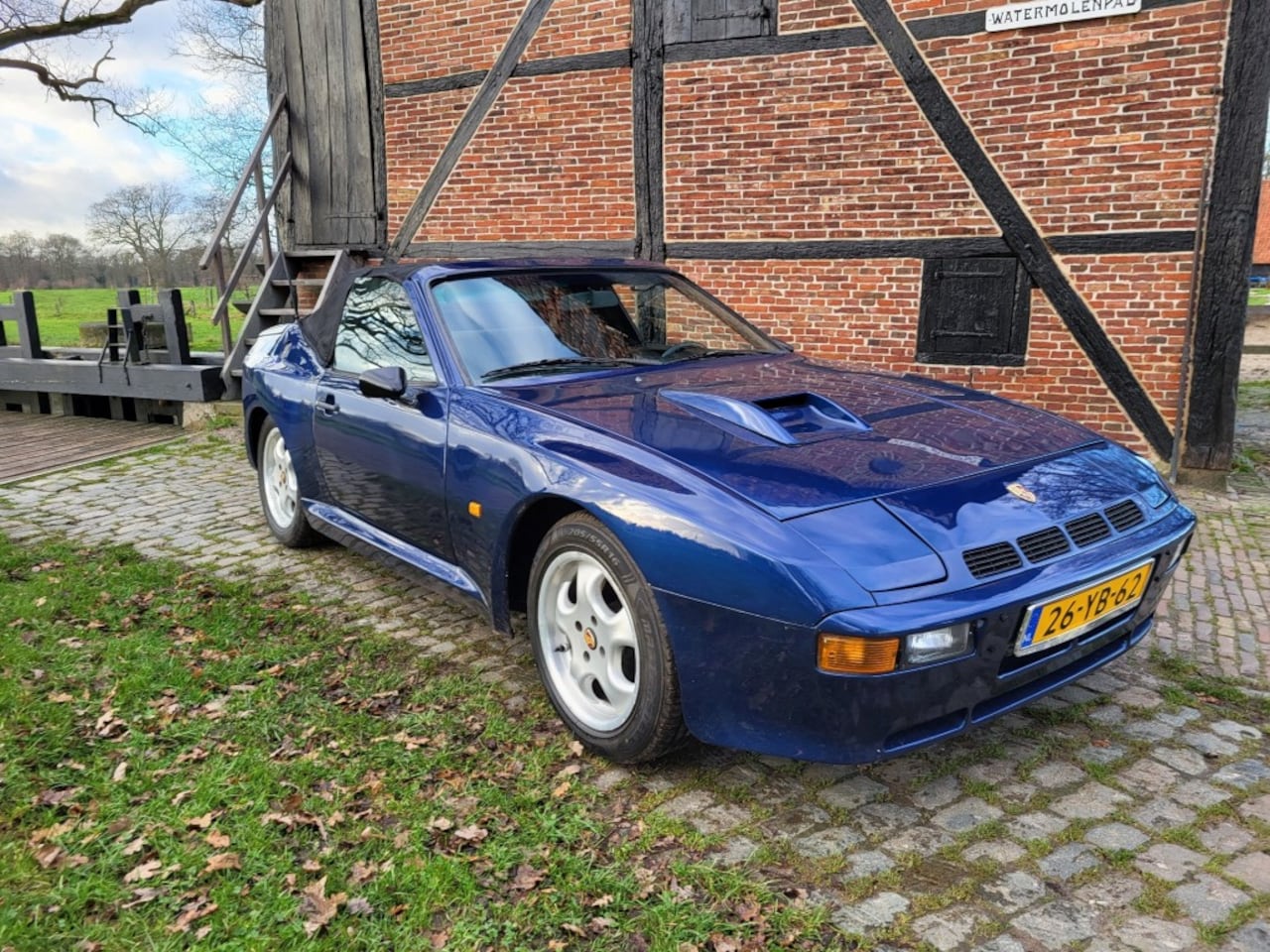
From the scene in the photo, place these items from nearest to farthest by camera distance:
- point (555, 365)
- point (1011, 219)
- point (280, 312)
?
point (555, 365) < point (1011, 219) < point (280, 312)

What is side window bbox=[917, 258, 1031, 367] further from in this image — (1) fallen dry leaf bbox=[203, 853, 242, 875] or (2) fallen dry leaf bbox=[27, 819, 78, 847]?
(2) fallen dry leaf bbox=[27, 819, 78, 847]

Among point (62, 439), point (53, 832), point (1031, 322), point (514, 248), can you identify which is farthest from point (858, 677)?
point (62, 439)

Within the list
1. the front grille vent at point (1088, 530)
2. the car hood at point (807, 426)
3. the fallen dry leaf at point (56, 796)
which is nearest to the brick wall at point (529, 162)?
the car hood at point (807, 426)

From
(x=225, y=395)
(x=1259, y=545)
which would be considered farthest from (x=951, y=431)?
(x=225, y=395)

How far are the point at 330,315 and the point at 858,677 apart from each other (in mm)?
3179

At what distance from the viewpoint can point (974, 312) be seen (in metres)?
6.96

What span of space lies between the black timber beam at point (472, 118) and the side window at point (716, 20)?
134cm

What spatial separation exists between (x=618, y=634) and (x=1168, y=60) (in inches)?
235

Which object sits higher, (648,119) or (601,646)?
(648,119)

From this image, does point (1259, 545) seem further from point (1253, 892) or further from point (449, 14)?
point (449, 14)

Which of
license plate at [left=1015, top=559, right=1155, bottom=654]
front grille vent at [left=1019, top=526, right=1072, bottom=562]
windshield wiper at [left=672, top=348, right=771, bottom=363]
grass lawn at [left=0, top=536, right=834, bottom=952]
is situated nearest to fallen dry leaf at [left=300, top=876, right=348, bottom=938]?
grass lawn at [left=0, top=536, right=834, bottom=952]

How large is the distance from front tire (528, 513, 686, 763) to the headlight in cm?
62

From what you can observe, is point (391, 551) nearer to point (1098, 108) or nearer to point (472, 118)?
point (1098, 108)

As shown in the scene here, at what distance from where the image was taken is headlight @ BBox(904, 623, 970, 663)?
207 cm
